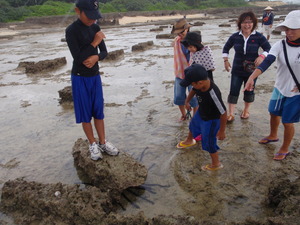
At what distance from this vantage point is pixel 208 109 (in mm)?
2969

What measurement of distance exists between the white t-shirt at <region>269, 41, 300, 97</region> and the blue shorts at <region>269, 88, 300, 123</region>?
3.1 inches

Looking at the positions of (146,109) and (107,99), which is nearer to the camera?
(146,109)

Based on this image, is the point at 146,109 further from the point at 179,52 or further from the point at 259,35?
the point at 259,35

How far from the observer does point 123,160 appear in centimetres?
309

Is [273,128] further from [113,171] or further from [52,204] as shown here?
[52,204]

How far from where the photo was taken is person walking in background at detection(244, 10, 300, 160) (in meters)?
2.88

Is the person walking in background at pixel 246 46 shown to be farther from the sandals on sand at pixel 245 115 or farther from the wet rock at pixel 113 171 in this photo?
the wet rock at pixel 113 171

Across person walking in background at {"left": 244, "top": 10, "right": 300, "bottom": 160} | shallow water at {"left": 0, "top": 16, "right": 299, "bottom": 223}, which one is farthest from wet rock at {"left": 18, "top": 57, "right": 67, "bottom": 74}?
person walking in background at {"left": 244, "top": 10, "right": 300, "bottom": 160}

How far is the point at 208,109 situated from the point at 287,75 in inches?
42.3

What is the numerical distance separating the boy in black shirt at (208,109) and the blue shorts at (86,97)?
1008mm

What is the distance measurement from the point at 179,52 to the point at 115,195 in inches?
97.5

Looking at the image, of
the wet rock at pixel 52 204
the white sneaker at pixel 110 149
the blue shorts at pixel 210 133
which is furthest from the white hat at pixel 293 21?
the wet rock at pixel 52 204

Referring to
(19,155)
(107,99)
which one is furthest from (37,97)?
(19,155)

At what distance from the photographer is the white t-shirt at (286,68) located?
295 cm
